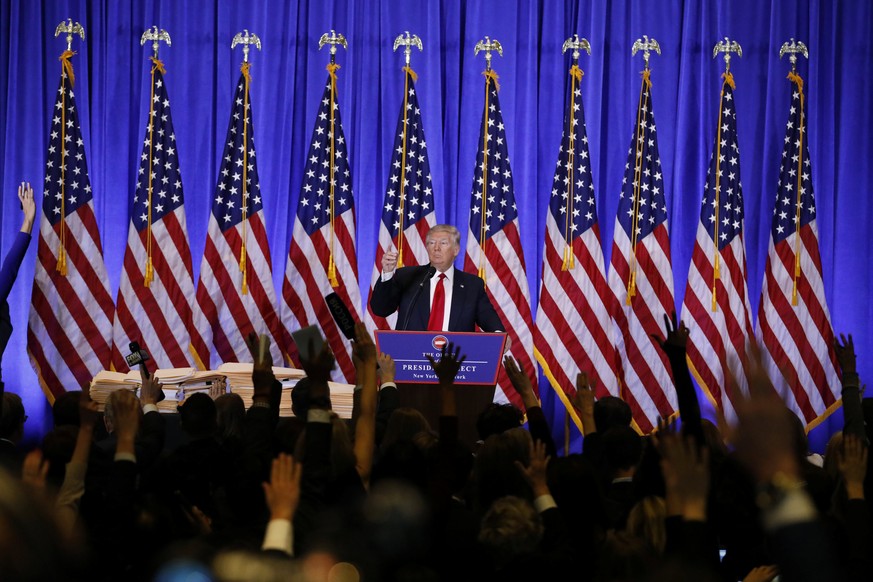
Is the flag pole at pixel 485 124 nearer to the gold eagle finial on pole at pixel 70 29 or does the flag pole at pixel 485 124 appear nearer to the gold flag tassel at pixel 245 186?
the gold flag tassel at pixel 245 186

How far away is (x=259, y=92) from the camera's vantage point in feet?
31.4

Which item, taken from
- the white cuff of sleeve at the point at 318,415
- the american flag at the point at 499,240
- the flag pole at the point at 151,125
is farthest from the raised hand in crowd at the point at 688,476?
the flag pole at the point at 151,125

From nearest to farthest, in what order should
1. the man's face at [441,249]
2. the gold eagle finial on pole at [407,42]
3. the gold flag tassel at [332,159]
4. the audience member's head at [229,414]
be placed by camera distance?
the audience member's head at [229,414], the man's face at [441,249], the gold flag tassel at [332,159], the gold eagle finial on pole at [407,42]

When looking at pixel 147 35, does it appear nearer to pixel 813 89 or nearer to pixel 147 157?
pixel 147 157

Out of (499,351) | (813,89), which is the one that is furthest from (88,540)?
(813,89)

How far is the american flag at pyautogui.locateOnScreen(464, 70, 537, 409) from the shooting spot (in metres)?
8.88

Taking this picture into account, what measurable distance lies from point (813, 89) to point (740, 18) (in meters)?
0.94

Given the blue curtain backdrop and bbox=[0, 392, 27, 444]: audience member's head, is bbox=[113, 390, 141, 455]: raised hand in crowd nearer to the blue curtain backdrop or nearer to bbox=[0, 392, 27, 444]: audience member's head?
bbox=[0, 392, 27, 444]: audience member's head

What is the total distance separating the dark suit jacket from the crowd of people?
312cm

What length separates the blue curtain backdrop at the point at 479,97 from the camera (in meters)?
9.46

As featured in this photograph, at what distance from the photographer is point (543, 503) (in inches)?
103

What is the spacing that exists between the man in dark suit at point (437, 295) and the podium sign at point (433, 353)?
106cm

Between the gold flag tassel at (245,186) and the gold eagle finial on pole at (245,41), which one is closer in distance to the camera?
the gold flag tassel at (245,186)

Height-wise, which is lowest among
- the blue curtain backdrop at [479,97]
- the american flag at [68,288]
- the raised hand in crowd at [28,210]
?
the american flag at [68,288]
